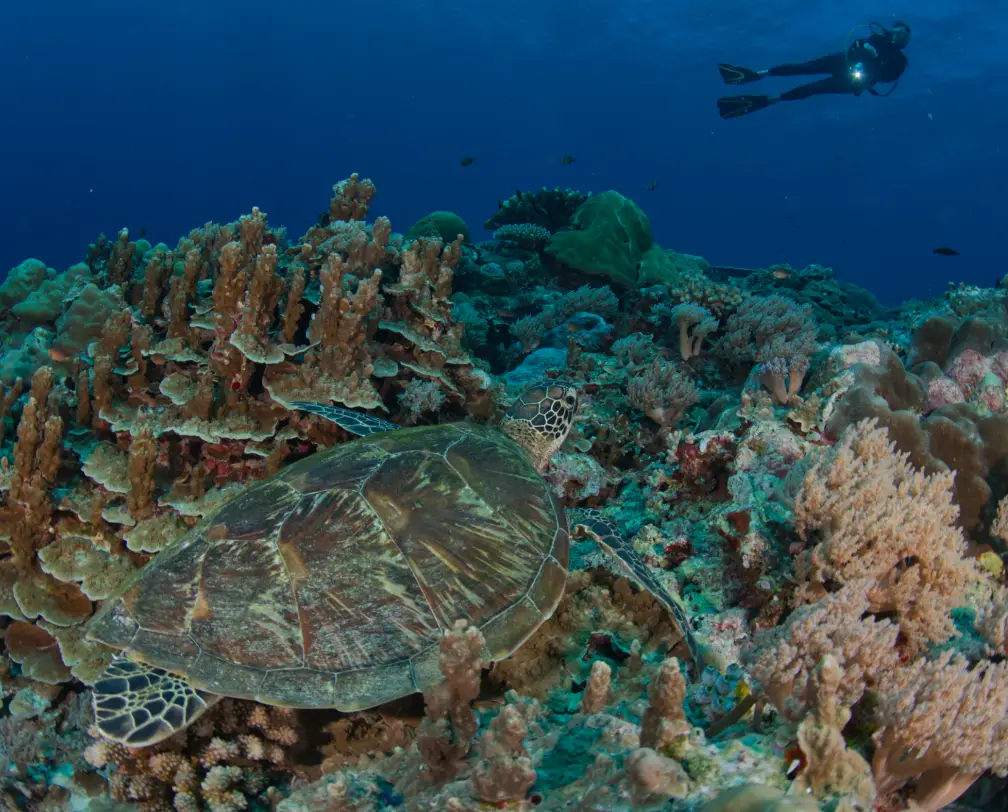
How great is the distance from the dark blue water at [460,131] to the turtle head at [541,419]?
63120 mm

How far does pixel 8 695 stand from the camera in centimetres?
351

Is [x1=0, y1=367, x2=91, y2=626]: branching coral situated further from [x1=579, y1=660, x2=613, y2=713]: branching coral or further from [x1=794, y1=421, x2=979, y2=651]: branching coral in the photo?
[x1=794, y1=421, x2=979, y2=651]: branching coral

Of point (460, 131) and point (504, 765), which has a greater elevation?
point (460, 131)

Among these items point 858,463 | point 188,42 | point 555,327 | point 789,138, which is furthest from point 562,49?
point 858,463

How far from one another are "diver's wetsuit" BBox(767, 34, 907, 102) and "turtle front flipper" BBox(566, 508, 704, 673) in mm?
15404

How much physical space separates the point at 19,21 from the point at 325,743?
124 metres

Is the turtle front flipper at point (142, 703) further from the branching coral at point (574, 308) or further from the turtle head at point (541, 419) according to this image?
the branching coral at point (574, 308)

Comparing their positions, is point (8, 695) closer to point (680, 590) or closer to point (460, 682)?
point (460, 682)

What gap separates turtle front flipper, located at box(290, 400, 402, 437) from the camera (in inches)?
137

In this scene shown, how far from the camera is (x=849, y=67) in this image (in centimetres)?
1455

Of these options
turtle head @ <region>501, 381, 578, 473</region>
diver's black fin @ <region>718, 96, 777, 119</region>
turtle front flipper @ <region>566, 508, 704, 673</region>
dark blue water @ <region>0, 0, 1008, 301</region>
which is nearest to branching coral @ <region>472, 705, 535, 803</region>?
turtle front flipper @ <region>566, 508, 704, 673</region>

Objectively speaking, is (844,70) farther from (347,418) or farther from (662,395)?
(347,418)

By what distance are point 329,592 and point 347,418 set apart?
1.35m

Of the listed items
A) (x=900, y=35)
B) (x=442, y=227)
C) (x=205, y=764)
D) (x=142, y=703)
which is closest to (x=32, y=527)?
(x=142, y=703)
